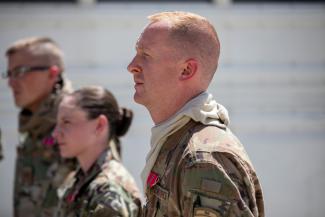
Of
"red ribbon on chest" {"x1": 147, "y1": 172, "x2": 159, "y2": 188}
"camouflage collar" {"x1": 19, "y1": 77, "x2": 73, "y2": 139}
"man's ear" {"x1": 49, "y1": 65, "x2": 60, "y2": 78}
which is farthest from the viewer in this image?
"man's ear" {"x1": 49, "y1": 65, "x2": 60, "y2": 78}

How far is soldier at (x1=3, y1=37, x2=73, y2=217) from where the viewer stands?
4863mm

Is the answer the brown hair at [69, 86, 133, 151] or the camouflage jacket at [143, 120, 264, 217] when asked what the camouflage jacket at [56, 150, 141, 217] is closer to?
the brown hair at [69, 86, 133, 151]

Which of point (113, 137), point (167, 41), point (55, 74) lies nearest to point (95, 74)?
point (55, 74)

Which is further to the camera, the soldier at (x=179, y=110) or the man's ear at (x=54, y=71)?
the man's ear at (x=54, y=71)

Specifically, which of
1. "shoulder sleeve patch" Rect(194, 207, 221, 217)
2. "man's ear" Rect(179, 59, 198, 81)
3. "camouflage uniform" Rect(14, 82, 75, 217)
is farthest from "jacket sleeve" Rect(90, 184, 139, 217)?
"camouflage uniform" Rect(14, 82, 75, 217)

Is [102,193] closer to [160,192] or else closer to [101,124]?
[101,124]

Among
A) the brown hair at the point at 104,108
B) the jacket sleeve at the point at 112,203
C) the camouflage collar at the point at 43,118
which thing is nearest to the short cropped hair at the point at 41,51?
the camouflage collar at the point at 43,118

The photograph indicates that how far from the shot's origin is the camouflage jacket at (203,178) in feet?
7.58

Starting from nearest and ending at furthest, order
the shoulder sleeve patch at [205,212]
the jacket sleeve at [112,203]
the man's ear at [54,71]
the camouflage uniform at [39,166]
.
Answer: the shoulder sleeve patch at [205,212] < the jacket sleeve at [112,203] < the camouflage uniform at [39,166] < the man's ear at [54,71]

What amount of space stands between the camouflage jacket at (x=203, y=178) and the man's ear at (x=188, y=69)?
15 centimetres

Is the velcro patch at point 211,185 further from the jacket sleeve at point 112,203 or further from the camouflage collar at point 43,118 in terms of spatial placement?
the camouflage collar at point 43,118

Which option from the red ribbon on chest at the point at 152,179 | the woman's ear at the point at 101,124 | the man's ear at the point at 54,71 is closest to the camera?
the red ribbon on chest at the point at 152,179

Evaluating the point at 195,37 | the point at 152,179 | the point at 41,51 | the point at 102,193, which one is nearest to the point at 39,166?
the point at 41,51

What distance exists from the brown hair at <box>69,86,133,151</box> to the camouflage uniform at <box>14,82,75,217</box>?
0.88 meters
